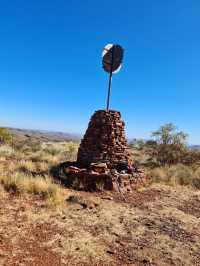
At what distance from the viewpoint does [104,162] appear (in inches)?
419

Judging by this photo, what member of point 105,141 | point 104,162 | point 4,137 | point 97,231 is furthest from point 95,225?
point 4,137

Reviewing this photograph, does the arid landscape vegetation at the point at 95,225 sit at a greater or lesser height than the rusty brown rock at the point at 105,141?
lesser

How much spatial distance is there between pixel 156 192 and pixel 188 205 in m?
1.43

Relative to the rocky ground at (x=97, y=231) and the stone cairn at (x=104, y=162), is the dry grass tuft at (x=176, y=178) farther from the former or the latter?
the rocky ground at (x=97, y=231)

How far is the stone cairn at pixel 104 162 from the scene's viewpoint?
9.71 metres

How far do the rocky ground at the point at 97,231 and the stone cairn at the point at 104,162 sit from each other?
29.9 inches

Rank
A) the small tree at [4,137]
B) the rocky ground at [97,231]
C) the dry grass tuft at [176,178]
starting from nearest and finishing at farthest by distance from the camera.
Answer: the rocky ground at [97,231], the dry grass tuft at [176,178], the small tree at [4,137]

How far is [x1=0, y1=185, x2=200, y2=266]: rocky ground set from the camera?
499 centimetres

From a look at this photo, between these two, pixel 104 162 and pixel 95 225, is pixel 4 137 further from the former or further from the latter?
pixel 95 225

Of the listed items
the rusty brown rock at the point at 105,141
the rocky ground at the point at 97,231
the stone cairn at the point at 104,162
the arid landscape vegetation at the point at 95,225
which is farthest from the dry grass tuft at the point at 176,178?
the rocky ground at the point at 97,231

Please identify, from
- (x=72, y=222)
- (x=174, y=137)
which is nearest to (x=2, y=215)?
(x=72, y=222)

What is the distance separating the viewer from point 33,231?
5.85 m

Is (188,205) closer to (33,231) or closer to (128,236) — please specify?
(128,236)

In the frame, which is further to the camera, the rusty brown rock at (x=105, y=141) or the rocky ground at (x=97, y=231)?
the rusty brown rock at (x=105, y=141)
